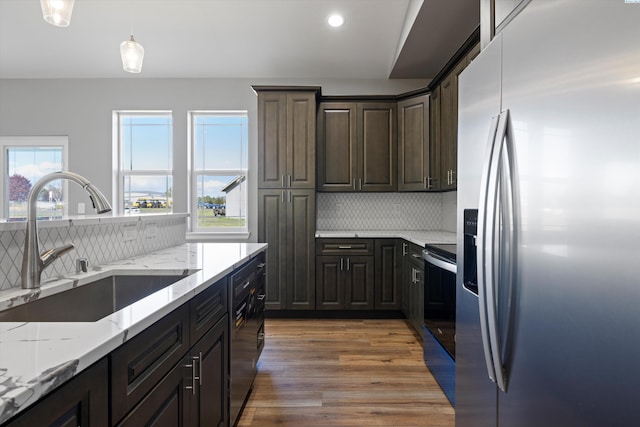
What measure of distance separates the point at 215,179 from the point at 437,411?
144 inches

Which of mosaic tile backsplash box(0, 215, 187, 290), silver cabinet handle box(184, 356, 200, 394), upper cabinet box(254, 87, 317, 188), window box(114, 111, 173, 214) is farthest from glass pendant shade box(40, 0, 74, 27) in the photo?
window box(114, 111, 173, 214)

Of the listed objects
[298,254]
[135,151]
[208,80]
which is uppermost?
[208,80]

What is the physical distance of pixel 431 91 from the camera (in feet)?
12.5

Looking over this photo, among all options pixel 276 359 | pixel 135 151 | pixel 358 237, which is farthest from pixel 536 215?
pixel 135 151

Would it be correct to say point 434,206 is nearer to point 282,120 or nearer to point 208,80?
point 282,120

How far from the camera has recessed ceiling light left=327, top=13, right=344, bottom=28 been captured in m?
3.72

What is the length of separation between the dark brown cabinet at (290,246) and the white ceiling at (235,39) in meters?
1.65

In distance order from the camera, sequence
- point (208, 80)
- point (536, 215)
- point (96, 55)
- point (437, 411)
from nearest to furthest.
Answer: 1. point (536, 215)
2. point (437, 411)
3. point (96, 55)
4. point (208, 80)

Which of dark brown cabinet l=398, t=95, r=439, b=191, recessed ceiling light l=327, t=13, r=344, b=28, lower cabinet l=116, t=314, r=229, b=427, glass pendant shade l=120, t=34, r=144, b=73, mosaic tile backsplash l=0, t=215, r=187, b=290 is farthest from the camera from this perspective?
dark brown cabinet l=398, t=95, r=439, b=191

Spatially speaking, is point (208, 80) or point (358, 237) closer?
point (358, 237)

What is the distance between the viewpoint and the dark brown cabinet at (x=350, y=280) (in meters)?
3.97

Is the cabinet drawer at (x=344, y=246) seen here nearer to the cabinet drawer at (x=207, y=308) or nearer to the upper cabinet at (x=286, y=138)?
the upper cabinet at (x=286, y=138)

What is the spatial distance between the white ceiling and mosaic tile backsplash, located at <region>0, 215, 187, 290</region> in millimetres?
2411

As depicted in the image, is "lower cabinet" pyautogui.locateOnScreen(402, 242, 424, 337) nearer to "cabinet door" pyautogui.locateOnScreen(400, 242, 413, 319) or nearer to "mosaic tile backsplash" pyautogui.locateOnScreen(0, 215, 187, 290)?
"cabinet door" pyautogui.locateOnScreen(400, 242, 413, 319)
